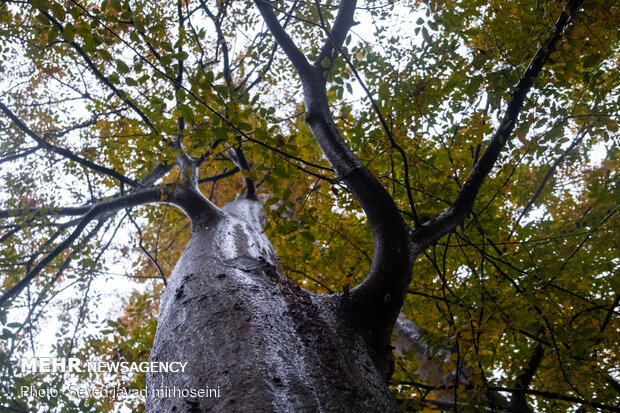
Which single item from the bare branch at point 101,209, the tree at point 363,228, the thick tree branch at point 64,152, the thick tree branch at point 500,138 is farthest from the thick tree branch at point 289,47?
the thick tree branch at point 64,152

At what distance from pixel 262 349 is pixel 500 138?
1448 millimetres

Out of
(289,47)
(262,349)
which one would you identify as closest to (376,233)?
(262,349)

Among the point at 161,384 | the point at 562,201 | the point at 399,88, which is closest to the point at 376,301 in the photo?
the point at 161,384

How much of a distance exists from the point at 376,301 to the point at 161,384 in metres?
0.83

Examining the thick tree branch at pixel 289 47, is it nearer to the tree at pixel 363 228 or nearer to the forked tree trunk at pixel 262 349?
the tree at pixel 363 228

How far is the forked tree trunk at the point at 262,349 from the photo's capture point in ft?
3.16

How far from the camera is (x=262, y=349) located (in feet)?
3.54

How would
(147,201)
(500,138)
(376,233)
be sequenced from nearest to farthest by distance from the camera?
(376,233)
(500,138)
(147,201)

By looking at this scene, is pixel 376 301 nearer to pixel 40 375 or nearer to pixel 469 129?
pixel 469 129

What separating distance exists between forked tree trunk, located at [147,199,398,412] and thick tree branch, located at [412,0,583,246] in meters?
0.62

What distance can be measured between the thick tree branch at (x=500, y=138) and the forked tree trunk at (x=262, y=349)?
622 millimetres

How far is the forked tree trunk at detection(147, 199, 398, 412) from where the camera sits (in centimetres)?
96

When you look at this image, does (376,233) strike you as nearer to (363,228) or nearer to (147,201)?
(363,228)

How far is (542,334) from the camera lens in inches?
136
